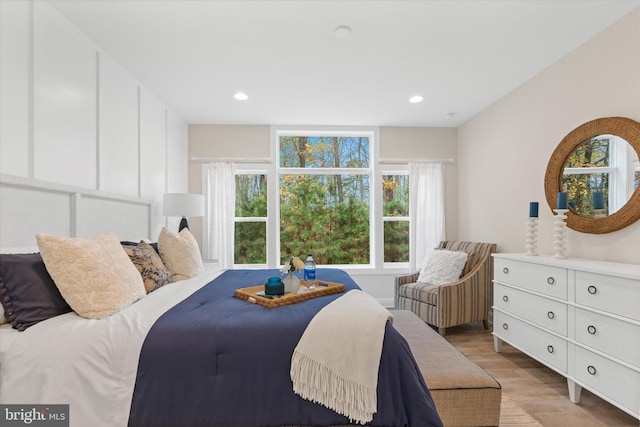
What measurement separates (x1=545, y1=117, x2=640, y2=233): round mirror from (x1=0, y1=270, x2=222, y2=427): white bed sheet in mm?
3042

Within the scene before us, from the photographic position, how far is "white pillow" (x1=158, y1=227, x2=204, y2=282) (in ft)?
8.18

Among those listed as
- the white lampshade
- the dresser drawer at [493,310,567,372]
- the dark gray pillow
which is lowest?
the dresser drawer at [493,310,567,372]

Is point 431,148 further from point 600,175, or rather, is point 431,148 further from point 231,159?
point 231,159

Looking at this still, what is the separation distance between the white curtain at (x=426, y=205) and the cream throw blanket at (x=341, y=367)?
10.8ft

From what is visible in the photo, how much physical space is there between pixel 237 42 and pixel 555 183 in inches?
117

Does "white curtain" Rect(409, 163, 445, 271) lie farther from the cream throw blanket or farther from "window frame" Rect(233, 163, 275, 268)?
the cream throw blanket

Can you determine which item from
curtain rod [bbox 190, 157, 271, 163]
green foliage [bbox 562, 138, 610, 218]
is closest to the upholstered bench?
green foliage [bbox 562, 138, 610, 218]

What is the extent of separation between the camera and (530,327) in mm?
2379

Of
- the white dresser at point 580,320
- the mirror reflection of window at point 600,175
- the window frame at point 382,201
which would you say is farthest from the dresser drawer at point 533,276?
the window frame at point 382,201

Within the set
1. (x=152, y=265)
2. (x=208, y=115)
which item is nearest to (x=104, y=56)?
(x=208, y=115)

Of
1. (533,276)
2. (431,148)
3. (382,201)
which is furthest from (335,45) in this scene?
(431,148)

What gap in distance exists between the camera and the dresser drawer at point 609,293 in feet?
5.36

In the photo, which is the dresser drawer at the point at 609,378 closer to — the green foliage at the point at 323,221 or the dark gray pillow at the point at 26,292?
the green foliage at the point at 323,221

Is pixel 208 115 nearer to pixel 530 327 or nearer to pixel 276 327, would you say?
pixel 276 327
